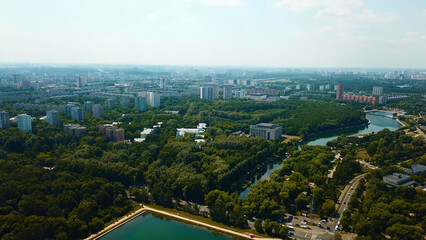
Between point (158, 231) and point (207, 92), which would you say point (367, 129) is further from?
point (158, 231)

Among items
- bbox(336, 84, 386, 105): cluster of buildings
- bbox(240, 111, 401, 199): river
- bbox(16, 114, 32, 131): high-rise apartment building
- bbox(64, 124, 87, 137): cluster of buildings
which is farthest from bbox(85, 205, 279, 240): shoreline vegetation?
bbox(336, 84, 386, 105): cluster of buildings

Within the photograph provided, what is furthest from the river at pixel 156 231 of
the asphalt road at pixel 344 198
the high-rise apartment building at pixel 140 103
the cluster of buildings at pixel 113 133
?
the high-rise apartment building at pixel 140 103

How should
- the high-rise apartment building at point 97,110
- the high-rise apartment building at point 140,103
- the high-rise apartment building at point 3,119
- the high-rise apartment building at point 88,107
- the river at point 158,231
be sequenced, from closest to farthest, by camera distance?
the river at point 158,231, the high-rise apartment building at point 3,119, the high-rise apartment building at point 97,110, the high-rise apartment building at point 88,107, the high-rise apartment building at point 140,103

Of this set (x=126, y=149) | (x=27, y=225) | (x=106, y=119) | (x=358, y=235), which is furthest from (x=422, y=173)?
(x=106, y=119)

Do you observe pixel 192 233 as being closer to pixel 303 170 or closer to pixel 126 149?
pixel 303 170

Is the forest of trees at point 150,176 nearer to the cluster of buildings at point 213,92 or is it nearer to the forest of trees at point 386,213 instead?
the forest of trees at point 386,213

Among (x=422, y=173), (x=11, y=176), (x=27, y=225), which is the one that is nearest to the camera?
(x=27, y=225)

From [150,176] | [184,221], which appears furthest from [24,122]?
[184,221]
